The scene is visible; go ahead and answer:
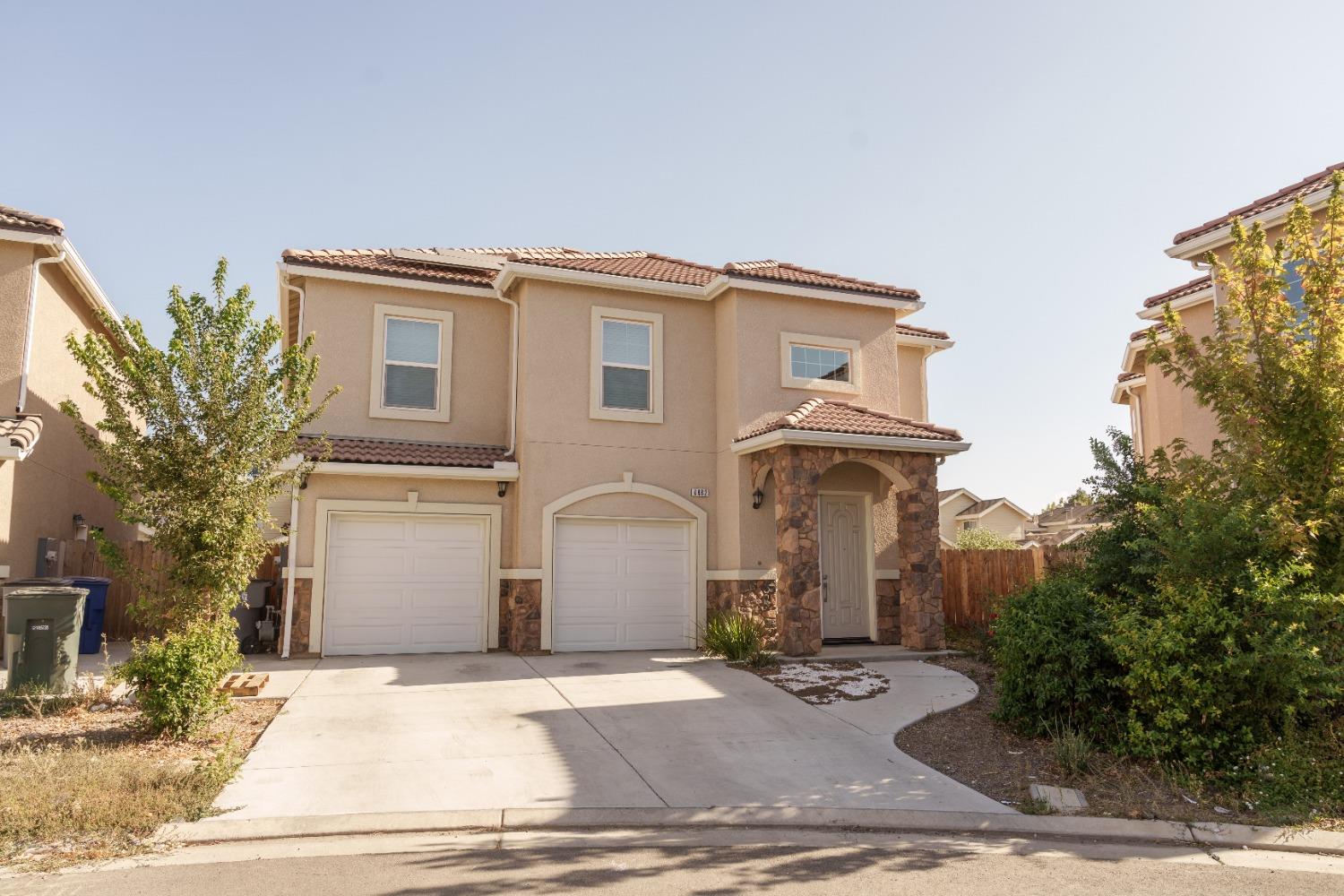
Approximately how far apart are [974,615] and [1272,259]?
368 inches

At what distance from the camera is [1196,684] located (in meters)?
7.70

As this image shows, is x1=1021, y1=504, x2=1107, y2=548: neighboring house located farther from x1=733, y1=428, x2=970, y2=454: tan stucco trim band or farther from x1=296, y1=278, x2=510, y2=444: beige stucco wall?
x1=296, y1=278, x2=510, y2=444: beige stucco wall

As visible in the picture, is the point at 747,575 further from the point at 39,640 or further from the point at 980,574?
the point at 39,640

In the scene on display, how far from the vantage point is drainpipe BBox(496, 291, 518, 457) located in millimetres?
15438

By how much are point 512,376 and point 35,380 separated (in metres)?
7.28

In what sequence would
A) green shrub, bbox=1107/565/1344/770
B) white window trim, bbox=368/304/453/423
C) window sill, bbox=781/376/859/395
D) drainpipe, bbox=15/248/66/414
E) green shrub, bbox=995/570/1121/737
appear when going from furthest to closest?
1. window sill, bbox=781/376/859/395
2. white window trim, bbox=368/304/453/423
3. drainpipe, bbox=15/248/66/414
4. green shrub, bbox=995/570/1121/737
5. green shrub, bbox=1107/565/1344/770

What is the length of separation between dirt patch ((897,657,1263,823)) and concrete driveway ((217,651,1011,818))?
10.1 inches

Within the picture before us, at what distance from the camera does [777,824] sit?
22.4 ft

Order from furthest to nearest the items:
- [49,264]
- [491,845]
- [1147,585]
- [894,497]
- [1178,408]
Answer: [1178,408] → [894,497] → [49,264] → [1147,585] → [491,845]

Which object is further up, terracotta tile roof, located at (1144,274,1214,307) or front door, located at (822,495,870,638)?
terracotta tile roof, located at (1144,274,1214,307)

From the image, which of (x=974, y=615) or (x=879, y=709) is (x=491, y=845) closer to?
(x=879, y=709)

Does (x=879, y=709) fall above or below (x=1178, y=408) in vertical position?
below

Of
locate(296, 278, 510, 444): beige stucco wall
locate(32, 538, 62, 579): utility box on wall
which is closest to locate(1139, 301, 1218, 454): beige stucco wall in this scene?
locate(296, 278, 510, 444): beige stucco wall

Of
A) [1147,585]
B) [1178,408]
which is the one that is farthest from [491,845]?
[1178,408]
